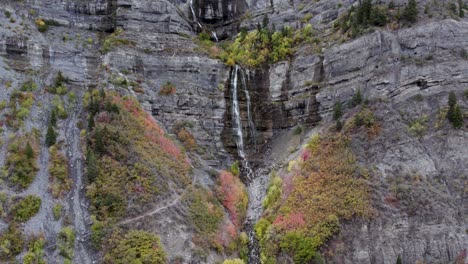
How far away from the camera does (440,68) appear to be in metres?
43.6

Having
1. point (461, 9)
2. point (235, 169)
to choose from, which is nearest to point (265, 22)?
point (235, 169)

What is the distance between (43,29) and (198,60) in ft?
57.6

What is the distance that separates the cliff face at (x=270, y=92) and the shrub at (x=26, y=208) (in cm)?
58

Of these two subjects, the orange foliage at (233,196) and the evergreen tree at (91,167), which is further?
the orange foliage at (233,196)

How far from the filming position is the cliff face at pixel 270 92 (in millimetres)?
35562

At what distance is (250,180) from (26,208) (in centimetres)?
2084

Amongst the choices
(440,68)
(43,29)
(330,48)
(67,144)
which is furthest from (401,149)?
(43,29)

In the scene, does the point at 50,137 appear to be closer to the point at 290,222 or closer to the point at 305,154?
the point at 290,222

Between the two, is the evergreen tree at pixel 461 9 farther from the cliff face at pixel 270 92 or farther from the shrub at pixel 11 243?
the shrub at pixel 11 243

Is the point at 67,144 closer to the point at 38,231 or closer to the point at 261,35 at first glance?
the point at 38,231

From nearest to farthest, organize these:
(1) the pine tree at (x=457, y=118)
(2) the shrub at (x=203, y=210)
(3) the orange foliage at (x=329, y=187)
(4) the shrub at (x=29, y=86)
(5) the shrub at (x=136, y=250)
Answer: (5) the shrub at (x=136, y=250) → (3) the orange foliage at (x=329, y=187) → (2) the shrub at (x=203, y=210) → (1) the pine tree at (x=457, y=118) → (4) the shrub at (x=29, y=86)

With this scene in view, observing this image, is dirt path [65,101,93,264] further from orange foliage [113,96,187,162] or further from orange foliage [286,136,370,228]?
orange foliage [286,136,370,228]

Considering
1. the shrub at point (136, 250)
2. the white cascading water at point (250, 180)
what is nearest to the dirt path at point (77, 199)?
the shrub at point (136, 250)

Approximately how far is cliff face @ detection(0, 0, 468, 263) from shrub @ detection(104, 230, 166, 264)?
939 mm
